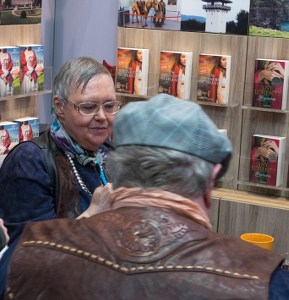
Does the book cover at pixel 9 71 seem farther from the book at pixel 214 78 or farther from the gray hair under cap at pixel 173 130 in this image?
the gray hair under cap at pixel 173 130

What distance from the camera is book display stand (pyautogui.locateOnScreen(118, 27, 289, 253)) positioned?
4.61 metres

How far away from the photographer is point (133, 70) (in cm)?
491

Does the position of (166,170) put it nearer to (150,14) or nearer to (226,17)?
(226,17)

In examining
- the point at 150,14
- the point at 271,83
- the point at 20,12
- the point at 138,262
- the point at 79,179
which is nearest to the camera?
the point at 138,262

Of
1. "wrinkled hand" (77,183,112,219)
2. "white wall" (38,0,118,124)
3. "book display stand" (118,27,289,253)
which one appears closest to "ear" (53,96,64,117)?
"wrinkled hand" (77,183,112,219)

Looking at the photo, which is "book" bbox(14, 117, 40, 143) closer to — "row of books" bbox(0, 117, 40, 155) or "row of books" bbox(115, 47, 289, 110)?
"row of books" bbox(0, 117, 40, 155)

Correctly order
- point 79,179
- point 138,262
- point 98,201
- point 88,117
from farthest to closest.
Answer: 1. point 88,117
2. point 79,179
3. point 98,201
4. point 138,262

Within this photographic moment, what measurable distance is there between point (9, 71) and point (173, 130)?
10.5ft

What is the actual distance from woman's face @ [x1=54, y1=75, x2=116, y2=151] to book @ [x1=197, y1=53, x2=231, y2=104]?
1675 mm

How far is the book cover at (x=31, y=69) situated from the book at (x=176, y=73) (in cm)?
77

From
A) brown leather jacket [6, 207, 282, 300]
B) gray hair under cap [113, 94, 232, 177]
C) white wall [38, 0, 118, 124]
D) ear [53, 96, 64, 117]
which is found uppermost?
white wall [38, 0, 118, 124]

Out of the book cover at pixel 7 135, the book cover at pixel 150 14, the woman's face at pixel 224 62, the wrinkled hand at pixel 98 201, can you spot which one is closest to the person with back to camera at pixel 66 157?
the wrinkled hand at pixel 98 201

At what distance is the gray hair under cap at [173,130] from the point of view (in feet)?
5.21

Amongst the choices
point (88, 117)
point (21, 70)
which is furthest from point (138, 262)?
point (21, 70)
